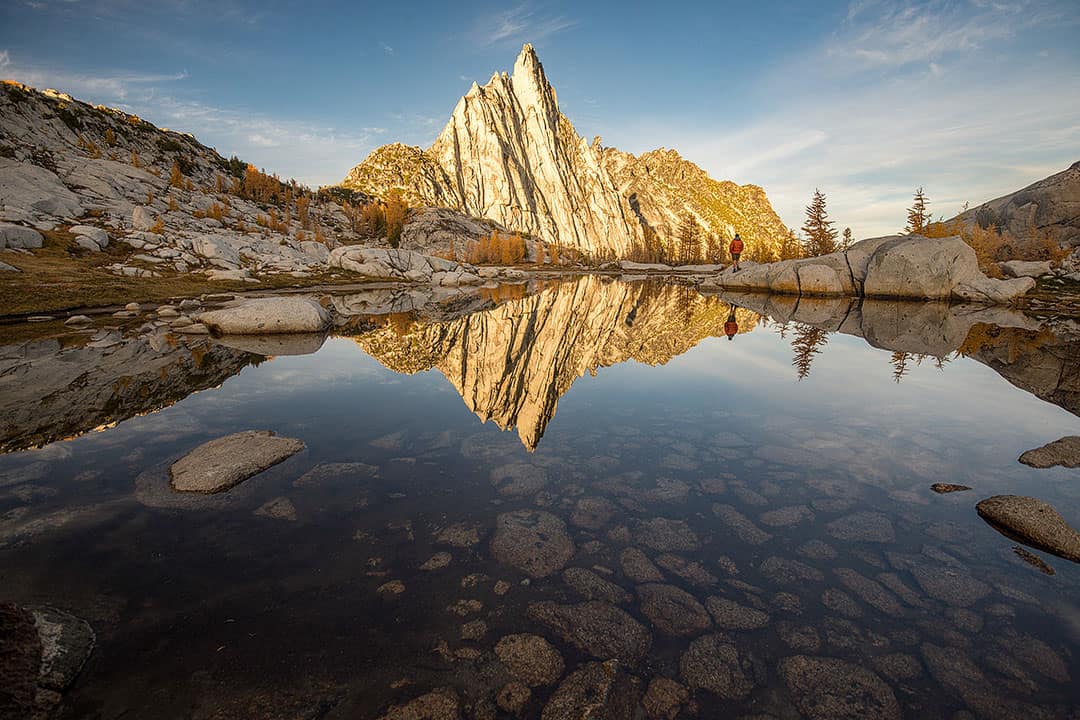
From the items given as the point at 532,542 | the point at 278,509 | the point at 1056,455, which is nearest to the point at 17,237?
the point at 278,509

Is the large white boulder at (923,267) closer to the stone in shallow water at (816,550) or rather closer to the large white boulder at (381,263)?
the stone in shallow water at (816,550)

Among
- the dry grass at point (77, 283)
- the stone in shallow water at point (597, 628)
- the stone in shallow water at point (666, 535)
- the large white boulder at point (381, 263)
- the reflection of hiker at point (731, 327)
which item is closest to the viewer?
the stone in shallow water at point (597, 628)

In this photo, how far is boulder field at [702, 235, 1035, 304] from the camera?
30328mm

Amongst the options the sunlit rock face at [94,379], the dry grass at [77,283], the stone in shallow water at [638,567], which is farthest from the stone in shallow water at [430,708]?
the dry grass at [77,283]

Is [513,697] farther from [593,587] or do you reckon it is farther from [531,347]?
[531,347]

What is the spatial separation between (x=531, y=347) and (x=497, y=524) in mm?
11498

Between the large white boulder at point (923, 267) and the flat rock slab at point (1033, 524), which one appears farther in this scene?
the large white boulder at point (923, 267)

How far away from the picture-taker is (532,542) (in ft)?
17.3

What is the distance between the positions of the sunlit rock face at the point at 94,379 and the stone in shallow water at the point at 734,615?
33.7 ft

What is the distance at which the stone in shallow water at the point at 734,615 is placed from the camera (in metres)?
4.00

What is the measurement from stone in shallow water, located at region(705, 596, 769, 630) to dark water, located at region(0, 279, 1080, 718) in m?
0.08

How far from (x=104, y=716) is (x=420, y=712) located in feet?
6.62

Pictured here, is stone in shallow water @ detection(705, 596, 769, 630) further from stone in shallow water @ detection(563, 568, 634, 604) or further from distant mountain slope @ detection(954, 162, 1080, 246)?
distant mountain slope @ detection(954, 162, 1080, 246)

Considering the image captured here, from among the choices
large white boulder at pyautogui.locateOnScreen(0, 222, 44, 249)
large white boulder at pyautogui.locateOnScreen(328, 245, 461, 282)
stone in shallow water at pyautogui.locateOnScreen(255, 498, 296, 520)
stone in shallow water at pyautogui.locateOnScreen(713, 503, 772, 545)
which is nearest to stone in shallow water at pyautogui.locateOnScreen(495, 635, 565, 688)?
stone in shallow water at pyautogui.locateOnScreen(713, 503, 772, 545)
